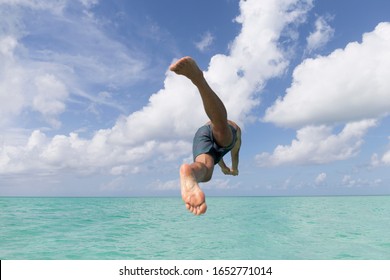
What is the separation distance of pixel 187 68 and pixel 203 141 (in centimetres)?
150

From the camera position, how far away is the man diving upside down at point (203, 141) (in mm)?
4417

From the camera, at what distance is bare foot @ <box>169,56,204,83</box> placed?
4918mm

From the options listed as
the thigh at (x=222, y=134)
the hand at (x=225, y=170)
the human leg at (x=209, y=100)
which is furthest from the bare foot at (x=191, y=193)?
the hand at (x=225, y=170)

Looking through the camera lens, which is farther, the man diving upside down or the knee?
the knee

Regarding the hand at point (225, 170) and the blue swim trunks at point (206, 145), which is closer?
the blue swim trunks at point (206, 145)

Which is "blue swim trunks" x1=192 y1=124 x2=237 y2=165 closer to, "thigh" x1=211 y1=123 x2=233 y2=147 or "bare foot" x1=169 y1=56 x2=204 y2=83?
"thigh" x1=211 y1=123 x2=233 y2=147

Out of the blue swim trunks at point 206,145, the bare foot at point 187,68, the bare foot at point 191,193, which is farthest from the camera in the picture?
the blue swim trunks at point 206,145

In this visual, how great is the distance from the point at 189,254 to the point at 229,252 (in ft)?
6.40

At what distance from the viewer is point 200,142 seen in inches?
238

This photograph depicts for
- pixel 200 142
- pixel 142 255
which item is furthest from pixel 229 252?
pixel 200 142

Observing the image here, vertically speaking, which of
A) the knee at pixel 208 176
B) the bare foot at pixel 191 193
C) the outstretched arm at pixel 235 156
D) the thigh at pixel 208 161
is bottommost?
the bare foot at pixel 191 193

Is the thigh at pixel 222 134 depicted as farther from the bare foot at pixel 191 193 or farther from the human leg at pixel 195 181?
the bare foot at pixel 191 193

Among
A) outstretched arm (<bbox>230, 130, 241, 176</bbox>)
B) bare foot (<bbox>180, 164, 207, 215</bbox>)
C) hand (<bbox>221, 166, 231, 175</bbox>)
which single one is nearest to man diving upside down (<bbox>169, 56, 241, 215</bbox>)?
bare foot (<bbox>180, 164, 207, 215</bbox>)
